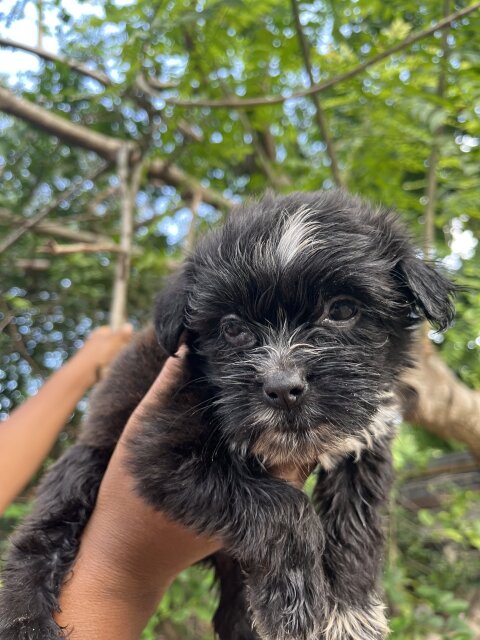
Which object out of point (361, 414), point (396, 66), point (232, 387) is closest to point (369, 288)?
point (361, 414)

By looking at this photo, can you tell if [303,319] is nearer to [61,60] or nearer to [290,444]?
[290,444]

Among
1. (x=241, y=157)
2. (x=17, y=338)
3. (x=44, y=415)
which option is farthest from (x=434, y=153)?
(x=17, y=338)

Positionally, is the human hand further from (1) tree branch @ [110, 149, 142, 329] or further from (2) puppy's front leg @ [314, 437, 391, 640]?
(1) tree branch @ [110, 149, 142, 329]

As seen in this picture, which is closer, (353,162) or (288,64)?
(288,64)

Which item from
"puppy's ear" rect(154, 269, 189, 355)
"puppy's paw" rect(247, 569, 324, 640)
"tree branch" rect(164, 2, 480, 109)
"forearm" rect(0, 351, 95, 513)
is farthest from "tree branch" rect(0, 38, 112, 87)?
"puppy's paw" rect(247, 569, 324, 640)

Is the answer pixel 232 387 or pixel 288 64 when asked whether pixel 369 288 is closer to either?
pixel 232 387

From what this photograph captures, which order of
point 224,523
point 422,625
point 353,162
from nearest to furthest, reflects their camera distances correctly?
point 224,523, point 422,625, point 353,162
